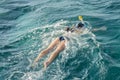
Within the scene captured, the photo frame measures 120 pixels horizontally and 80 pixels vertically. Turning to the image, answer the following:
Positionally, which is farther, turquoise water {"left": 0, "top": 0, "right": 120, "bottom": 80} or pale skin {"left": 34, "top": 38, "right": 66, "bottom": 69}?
pale skin {"left": 34, "top": 38, "right": 66, "bottom": 69}

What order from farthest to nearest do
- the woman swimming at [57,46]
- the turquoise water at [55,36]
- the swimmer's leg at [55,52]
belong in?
the woman swimming at [57,46], the swimmer's leg at [55,52], the turquoise water at [55,36]

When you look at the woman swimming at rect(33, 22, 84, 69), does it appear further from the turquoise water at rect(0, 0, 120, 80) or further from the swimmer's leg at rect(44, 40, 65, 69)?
the turquoise water at rect(0, 0, 120, 80)

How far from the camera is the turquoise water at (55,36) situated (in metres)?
10.0

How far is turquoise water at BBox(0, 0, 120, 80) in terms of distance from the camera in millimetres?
10008

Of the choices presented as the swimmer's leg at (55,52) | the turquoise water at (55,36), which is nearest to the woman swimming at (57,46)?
the swimmer's leg at (55,52)

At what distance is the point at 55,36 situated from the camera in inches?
515

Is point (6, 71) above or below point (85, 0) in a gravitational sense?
below

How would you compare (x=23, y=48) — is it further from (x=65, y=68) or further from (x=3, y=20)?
(x=3, y=20)

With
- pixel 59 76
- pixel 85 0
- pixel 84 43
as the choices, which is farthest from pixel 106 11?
→ pixel 59 76

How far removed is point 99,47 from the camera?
11.4 meters

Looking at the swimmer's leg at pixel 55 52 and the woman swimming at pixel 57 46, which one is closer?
the swimmer's leg at pixel 55 52

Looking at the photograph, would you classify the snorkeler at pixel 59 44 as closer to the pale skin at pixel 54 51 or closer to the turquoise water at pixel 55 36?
the pale skin at pixel 54 51

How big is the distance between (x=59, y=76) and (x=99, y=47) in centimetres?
261

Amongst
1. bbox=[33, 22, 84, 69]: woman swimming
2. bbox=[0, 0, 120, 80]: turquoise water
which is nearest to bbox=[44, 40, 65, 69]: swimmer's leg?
bbox=[33, 22, 84, 69]: woman swimming
